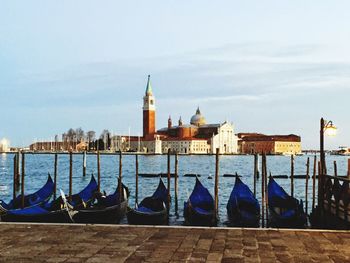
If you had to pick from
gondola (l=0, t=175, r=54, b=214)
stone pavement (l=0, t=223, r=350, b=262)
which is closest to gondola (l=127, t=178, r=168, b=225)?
gondola (l=0, t=175, r=54, b=214)

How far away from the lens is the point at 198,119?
123 meters

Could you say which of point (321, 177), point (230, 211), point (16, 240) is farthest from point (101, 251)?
point (230, 211)

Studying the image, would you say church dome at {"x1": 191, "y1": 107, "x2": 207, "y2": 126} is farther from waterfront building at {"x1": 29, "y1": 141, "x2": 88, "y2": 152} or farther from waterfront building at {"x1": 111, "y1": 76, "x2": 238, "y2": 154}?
waterfront building at {"x1": 29, "y1": 141, "x2": 88, "y2": 152}

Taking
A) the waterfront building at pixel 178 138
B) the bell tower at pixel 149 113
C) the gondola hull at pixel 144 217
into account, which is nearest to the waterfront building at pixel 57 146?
the waterfront building at pixel 178 138

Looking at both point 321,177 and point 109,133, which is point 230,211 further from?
point 109,133

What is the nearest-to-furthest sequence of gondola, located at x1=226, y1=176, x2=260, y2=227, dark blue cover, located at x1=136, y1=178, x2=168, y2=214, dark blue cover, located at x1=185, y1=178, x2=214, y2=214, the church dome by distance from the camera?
gondola, located at x1=226, y1=176, x2=260, y2=227 < dark blue cover, located at x1=136, y1=178, x2=168, y2=214 < dark blue cover, located at x1=185, y1=178, x2=214, y2=214 < the church dome

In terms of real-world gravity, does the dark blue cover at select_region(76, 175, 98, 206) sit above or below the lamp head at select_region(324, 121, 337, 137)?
below

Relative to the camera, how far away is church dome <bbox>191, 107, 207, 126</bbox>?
122938 mm

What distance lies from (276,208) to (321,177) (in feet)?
8.15

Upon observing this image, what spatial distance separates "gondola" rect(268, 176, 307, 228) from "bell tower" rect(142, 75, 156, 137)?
315ft

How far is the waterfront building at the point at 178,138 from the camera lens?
110 meters

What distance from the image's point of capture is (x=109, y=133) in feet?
390

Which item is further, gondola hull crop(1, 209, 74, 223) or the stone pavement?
gondola hull crop(1, 209, 74, 223)

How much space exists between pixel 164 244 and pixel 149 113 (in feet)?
338
